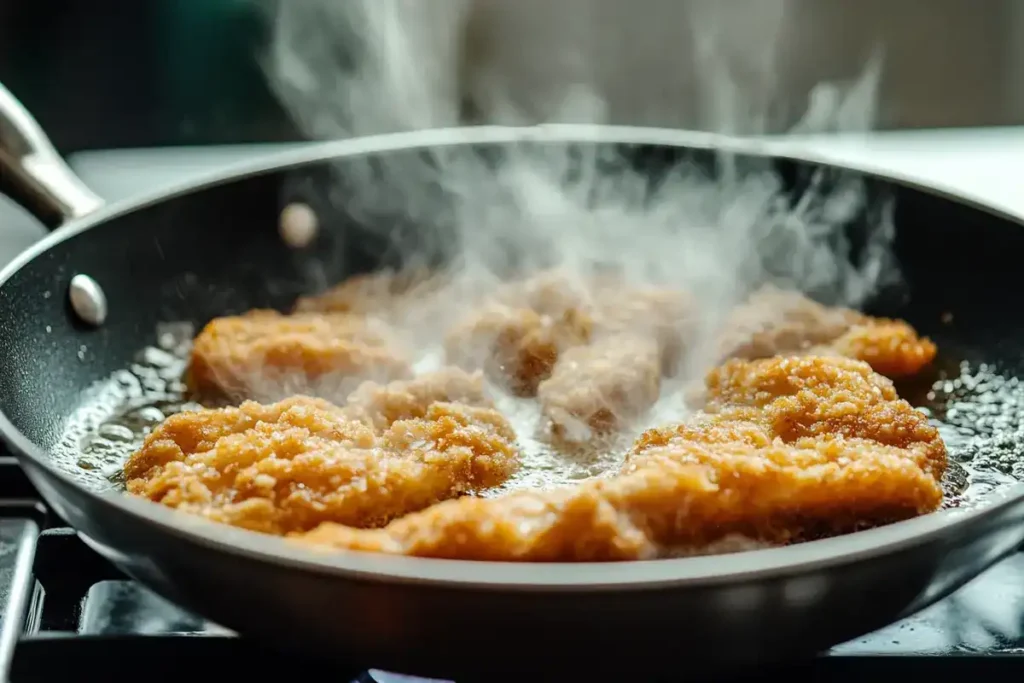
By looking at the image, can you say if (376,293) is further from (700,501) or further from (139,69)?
(139,69)

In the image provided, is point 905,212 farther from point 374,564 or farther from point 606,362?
point 374,564

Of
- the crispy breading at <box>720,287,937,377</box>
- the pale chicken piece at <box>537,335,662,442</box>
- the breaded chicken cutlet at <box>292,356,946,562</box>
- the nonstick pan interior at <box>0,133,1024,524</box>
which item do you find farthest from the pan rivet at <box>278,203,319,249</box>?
the breaded chicken cutlet at <box>292,356,946,562</box>

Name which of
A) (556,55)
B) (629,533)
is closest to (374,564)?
(629,533)

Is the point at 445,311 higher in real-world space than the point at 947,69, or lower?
lower

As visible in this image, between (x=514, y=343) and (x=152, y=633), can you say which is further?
(x=514, y=343)

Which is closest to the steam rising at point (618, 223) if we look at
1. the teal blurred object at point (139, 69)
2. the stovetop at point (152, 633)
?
the stovetop at point (152, 633)

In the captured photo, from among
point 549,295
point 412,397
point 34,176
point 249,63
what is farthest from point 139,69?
point 412,397
